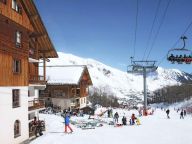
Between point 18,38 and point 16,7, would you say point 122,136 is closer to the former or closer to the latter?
point 18,38

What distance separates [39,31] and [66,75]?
30489mm

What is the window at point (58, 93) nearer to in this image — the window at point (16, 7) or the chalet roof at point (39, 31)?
the chalet roof at point (39, 31)

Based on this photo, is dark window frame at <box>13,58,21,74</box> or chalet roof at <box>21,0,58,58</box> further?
chalet roof at <box>21,0,58,58</box>

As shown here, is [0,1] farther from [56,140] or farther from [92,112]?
[92,112]

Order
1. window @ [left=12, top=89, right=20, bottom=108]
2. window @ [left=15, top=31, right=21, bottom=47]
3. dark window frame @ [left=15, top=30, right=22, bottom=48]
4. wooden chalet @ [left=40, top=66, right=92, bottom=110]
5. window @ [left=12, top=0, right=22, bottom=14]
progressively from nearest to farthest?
window @ [left=12, top=89, right=20, bottom=108], window @ [left=12, top=0, right=22, bottom=14], dark window frame @ [left=15, top=30, right=22, bottom=48], window @ [left=15, top=31, right=21, bottom=47], wooden chalet @ [left=40, top=66, right=92, bottom=110]

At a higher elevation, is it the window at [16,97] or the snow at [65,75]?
the snow at [65,75]

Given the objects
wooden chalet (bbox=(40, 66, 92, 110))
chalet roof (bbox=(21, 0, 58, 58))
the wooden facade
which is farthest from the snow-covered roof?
the wooden facade

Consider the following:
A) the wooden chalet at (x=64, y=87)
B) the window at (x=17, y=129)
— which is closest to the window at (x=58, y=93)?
the wooden chalet at (x=64, y=87)

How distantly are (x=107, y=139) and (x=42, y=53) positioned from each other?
42.9ft

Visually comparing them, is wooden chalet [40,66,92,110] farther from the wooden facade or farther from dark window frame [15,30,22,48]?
dark window frame [15,30,22,48]

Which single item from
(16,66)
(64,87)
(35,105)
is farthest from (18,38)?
(64,87)

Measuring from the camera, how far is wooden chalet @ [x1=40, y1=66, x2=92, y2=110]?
61.2 meters

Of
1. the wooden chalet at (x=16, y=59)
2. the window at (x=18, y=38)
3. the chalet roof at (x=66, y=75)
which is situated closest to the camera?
the wooden chalet at (x=16, y=59)

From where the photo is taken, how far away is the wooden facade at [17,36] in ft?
78.9
